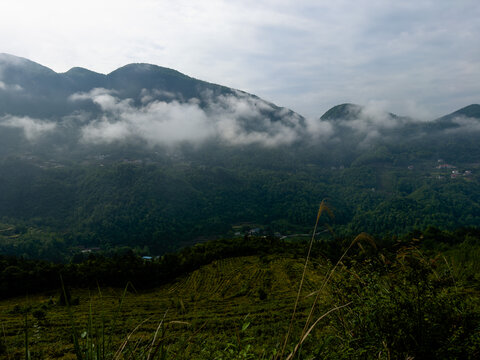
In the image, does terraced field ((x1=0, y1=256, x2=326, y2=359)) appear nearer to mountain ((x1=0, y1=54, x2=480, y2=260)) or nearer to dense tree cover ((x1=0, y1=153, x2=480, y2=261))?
mountain ((x1=0, y1=54, x2=480, y2=260))

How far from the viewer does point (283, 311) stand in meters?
15.8

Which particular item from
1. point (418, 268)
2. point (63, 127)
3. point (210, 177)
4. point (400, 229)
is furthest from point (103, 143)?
point (418, 268)

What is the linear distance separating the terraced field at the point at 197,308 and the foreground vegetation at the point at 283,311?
107 mm

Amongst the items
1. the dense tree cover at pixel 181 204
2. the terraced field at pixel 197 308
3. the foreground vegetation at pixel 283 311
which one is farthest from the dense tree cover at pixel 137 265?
the dense tree cover at pixel 181 204

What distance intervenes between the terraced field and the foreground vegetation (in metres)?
0.11

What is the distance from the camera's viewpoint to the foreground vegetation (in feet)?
6.82

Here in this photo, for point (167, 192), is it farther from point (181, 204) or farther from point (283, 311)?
point (283, 311)

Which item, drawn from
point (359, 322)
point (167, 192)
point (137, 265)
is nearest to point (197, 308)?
point (137, 265)

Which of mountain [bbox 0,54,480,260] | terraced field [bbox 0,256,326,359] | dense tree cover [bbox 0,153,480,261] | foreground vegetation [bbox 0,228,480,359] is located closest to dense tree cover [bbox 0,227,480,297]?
foreground vegetation [bbox 0,228,480,359]

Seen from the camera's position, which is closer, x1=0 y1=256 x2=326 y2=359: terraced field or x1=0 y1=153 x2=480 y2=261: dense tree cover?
x1=0 y1=256 x2=326 y2=359: terraced field

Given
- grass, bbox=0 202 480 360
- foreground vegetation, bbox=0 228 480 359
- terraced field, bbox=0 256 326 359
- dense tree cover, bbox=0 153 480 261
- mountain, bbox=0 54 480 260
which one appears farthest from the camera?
mountain, bbox=0 54 480 260

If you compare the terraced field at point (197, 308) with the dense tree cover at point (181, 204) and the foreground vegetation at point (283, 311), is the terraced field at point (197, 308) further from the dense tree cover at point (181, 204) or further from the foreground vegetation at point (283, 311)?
the dense tree cover at point (181, 204)

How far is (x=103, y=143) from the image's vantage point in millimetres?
179375

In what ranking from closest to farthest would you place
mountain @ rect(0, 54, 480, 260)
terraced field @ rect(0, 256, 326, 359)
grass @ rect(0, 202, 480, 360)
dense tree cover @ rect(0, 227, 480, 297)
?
grass @ rect(0, 202, 480, 360)
terraced field @ rect(0, 256, 326, 359)
dense tree cover @ rect(0, 227, 480, 297)
mountain @ rect(0, 54, 480, 260)
